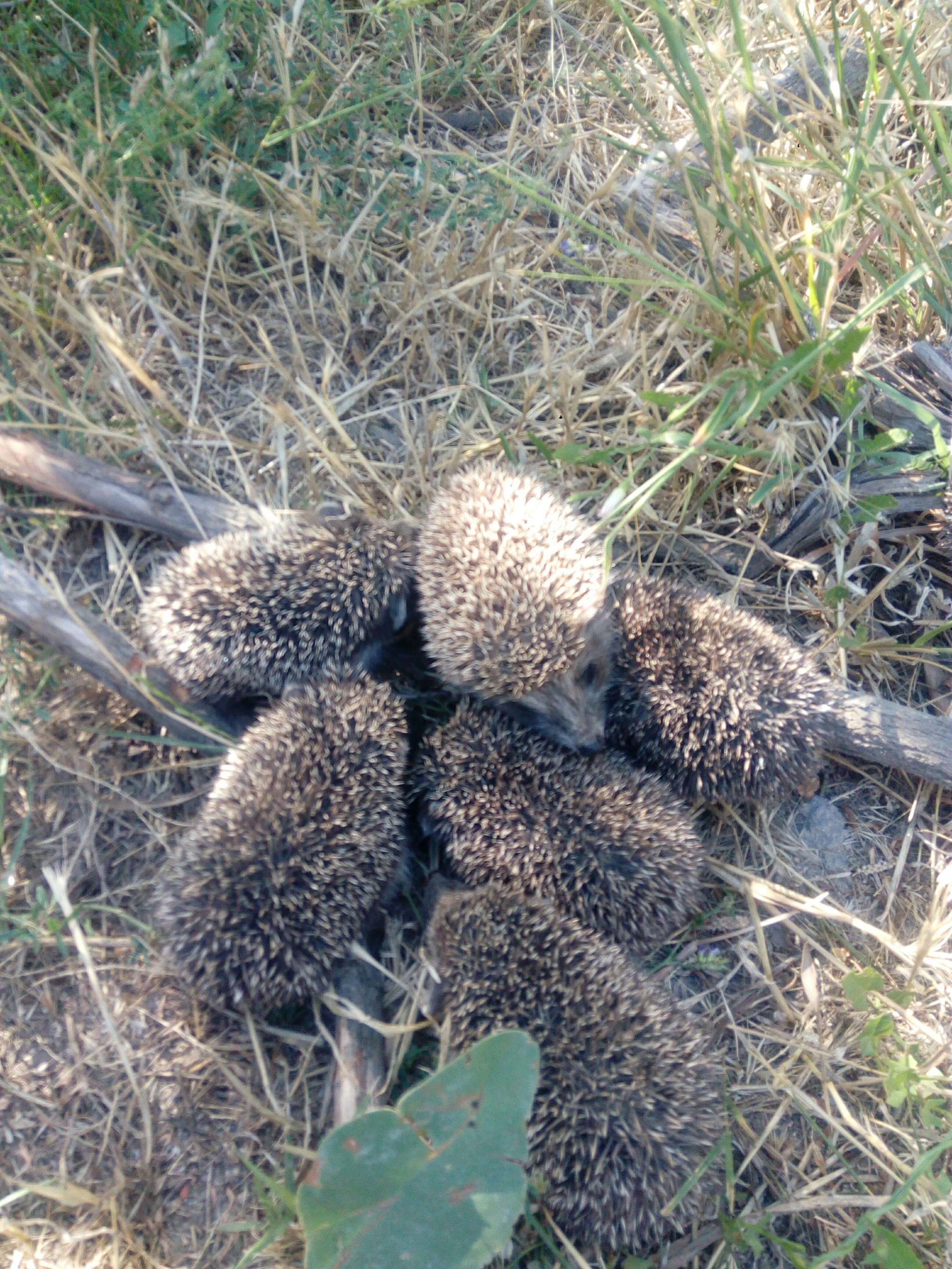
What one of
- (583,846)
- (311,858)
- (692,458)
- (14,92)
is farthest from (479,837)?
(14,92)

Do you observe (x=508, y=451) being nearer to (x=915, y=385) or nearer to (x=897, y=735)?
(x=915, y=385)

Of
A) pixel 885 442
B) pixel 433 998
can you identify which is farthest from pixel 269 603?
pixel 885 442

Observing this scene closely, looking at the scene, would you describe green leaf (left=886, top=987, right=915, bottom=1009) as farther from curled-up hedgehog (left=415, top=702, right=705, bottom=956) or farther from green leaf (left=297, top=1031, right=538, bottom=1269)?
green leaf (left=297, top=1031, right=538, bottom=1269)

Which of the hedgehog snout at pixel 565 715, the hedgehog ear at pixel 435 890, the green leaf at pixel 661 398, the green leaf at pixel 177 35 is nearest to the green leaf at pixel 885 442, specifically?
the green leaf at pixel 661 398

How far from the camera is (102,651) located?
133 inches

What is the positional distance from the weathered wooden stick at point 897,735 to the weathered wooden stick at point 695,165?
2.06 meters

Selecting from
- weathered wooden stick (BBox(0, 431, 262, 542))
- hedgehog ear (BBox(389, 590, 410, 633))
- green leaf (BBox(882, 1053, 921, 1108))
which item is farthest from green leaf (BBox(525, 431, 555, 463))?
green leaf (BBox(882, 1053, 921, 1108))

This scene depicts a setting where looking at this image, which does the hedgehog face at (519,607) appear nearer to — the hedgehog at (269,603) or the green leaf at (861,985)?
the hedgehog at (269,603)

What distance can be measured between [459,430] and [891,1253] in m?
3.45

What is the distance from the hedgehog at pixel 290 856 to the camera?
2867 mm

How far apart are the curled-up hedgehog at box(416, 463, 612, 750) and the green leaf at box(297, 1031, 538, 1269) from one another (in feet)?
4.15

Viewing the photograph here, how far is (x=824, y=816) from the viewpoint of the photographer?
3738 millimetres

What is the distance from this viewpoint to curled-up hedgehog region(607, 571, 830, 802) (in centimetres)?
335

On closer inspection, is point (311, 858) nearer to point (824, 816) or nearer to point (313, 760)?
point (313, 760)
